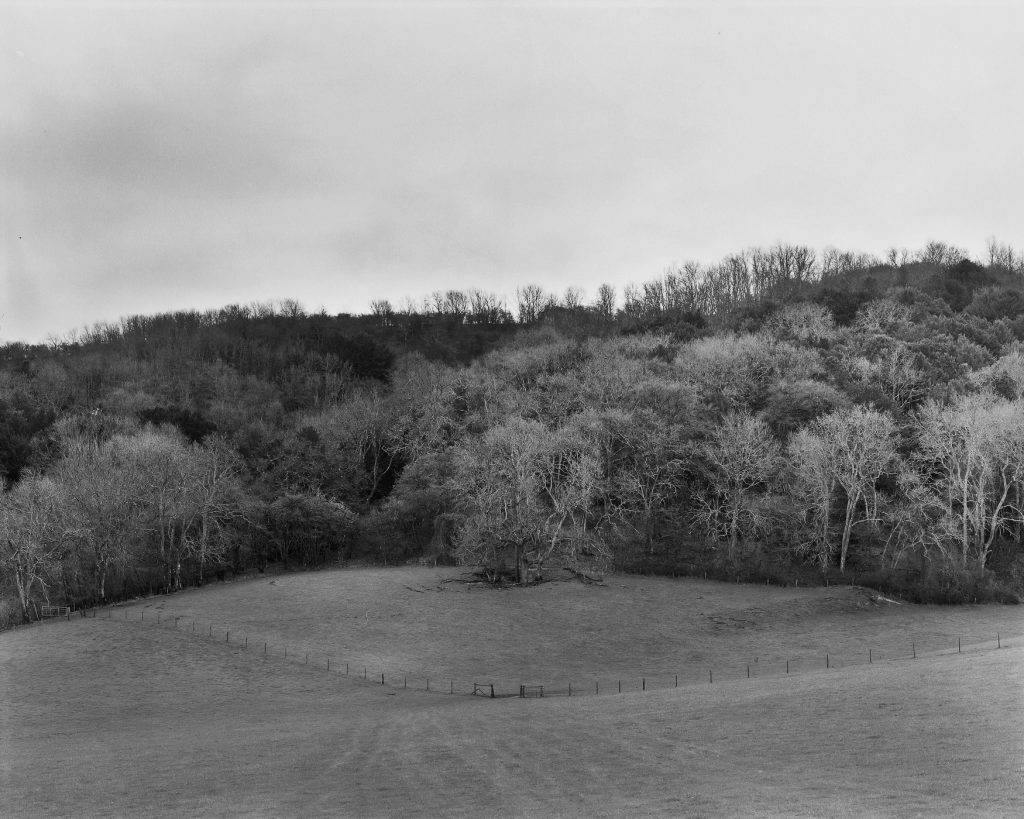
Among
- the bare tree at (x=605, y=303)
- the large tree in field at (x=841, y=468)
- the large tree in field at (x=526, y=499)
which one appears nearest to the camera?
the large tree in field at (x=526, y=499)

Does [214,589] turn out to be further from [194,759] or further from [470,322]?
[470,322]

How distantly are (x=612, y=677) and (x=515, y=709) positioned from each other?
32.1 ft

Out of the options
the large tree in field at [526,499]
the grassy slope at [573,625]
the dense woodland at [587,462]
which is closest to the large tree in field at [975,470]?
the dense woodland at [587,462]

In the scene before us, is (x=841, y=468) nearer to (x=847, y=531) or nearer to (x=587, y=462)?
(x=847, y=531)

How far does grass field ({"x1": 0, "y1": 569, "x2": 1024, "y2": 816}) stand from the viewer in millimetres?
20938

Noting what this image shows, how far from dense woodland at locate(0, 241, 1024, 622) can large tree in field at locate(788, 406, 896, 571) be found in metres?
0.27

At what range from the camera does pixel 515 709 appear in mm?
33562

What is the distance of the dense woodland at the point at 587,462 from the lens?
204ft

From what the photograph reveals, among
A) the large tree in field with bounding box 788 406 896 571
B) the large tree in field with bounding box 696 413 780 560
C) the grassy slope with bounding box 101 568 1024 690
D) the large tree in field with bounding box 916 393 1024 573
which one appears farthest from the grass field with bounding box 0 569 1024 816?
the large tree in field with bounding box 916 393 1024 573

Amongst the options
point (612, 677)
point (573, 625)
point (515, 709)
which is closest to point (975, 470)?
point (573, 625)

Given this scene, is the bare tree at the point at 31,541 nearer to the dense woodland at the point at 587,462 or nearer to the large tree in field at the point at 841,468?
the dense woodland at the point at 587,462

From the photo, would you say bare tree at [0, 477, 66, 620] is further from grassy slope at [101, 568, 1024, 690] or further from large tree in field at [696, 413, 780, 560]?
large tree in field at [696, 413, 780, 560]

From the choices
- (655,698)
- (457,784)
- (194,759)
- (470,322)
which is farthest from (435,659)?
(470,322)

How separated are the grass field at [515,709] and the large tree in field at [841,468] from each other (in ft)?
22.5
